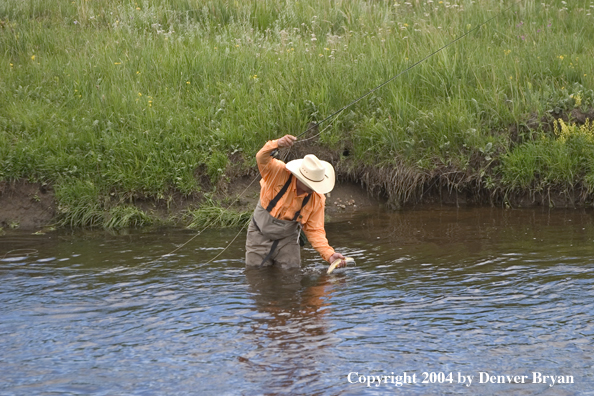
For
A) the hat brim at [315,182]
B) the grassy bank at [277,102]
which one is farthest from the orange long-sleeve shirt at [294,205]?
the grassy bank at [277,102]

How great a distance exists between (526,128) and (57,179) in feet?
18.2

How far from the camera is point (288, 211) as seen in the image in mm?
6586

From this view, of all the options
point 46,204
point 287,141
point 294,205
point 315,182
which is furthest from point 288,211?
point 46,204

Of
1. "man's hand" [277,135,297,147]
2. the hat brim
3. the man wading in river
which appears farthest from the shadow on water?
"man's hand" [277,135,297,147]

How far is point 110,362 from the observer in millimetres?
4953

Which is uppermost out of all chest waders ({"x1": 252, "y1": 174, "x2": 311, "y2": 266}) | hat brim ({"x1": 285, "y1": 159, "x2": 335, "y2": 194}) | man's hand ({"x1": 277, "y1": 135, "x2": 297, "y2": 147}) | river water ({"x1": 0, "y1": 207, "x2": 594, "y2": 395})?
man's hand ({"x1": 277, "y1": 135, "x2": 297, "y2": 147})

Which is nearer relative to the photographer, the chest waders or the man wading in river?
the man wading in river

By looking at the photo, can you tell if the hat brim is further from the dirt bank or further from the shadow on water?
the dirt bank

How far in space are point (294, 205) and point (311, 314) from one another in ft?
3.69

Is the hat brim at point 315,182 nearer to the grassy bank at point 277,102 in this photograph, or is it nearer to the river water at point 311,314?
the river water at point 311,314

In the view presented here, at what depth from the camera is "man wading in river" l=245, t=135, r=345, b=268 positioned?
6.17 meters

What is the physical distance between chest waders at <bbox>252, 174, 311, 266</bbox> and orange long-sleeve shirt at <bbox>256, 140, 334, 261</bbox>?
3cm

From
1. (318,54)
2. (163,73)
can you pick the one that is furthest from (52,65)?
(318,54)

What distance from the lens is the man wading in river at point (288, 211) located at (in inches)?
243
